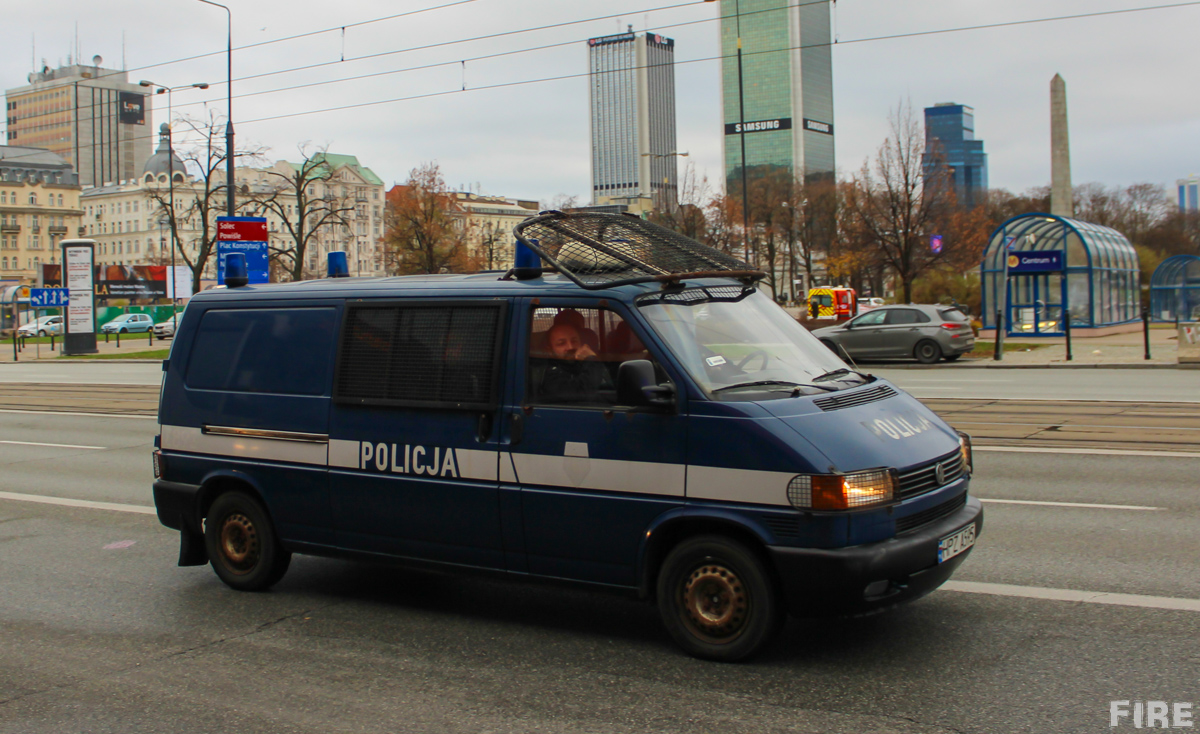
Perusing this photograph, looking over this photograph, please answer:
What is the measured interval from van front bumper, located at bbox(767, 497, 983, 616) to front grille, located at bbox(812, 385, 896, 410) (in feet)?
2.14

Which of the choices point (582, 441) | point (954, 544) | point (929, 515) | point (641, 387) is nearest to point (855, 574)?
point (929, 515)

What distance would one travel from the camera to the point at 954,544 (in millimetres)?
4809

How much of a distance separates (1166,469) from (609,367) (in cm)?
678

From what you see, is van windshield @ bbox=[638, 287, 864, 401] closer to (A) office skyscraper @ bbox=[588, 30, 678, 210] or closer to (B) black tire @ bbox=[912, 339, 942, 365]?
(B) black tire @ bbox=[912, 339, 942, 365]

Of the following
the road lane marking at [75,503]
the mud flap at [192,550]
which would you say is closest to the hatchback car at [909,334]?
the road lane marking at [75,503]

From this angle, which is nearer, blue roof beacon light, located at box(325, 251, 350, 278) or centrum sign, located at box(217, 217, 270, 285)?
blue roof beacon light, located at box(325, 251, 350, 278)

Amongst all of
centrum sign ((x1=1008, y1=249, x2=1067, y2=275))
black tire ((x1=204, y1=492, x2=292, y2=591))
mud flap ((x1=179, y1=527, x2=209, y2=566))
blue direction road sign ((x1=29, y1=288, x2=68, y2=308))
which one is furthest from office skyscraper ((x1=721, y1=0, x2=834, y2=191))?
black tire ((x1=204, y1=492, x2=292, y2=591))

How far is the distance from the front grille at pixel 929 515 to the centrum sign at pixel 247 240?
20746 mm

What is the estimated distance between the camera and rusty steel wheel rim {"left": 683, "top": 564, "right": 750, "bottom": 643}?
465 cm

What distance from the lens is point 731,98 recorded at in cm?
17388

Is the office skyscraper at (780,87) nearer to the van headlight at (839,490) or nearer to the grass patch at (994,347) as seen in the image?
the grass patch at (994,347)

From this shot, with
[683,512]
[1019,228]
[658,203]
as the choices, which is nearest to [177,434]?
[683,512]

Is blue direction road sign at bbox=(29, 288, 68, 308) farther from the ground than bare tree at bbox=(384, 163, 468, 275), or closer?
closer

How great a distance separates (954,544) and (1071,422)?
28.9 ft
